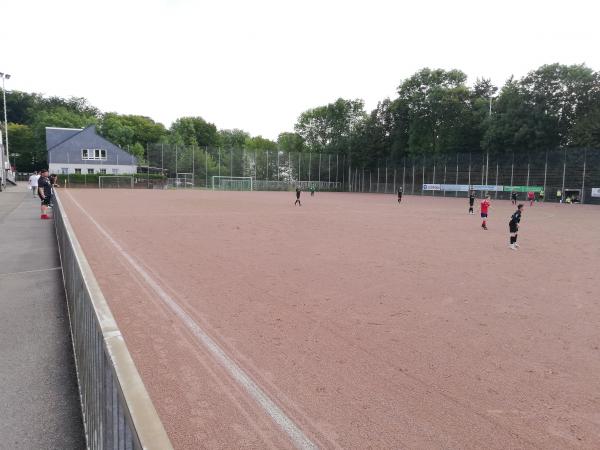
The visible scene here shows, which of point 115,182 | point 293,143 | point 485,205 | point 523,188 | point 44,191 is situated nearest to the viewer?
point 44,191

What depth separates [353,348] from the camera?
514cm

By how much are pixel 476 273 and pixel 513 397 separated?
5589 millimetres

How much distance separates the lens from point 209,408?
377 centimetres

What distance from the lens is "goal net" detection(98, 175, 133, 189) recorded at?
5946cm

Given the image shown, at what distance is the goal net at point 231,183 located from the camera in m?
71.0

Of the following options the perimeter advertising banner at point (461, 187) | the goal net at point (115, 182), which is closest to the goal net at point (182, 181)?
the goal net at point (115, 182)

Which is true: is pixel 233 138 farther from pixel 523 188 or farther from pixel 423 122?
pixel 523 188

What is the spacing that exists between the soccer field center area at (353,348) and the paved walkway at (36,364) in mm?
467

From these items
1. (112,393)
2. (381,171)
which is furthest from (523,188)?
(112,393)

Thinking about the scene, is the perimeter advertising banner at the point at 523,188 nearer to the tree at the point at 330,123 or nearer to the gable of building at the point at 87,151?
the tree at the point at 330,123

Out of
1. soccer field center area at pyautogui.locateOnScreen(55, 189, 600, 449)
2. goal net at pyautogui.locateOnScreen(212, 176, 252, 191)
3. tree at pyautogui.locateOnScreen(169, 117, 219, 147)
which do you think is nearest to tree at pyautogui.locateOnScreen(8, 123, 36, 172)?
tree at pyautogui.locateOnScreen(169, 117, 219, 147)

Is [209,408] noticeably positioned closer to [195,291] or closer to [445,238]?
[195,291]

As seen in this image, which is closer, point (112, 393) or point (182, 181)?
point (112, 393)

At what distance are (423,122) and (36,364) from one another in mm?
76343
